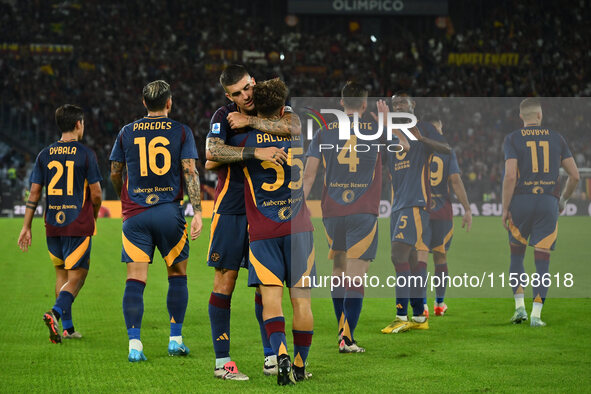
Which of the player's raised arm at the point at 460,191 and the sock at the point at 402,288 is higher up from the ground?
the player's raised arm at the point at 460,191

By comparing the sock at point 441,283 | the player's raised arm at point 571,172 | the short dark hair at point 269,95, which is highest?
the short dark hair at point 269,95

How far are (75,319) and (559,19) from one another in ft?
131

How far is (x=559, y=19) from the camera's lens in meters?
Result: 43.7

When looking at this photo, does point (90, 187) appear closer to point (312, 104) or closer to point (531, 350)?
point (312, 104)

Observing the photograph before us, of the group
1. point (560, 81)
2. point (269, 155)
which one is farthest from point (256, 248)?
point (560, 81)

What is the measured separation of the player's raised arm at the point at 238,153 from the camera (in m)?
5.56

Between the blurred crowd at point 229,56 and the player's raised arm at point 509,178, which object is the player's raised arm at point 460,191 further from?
the blurred crowd at point 229,56

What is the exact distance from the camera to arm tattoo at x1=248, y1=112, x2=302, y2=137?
5672 mm

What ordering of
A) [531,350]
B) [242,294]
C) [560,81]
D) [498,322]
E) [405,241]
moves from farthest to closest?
[560,81] → [242,294] → [498,322] → [405,241] → [531,350]

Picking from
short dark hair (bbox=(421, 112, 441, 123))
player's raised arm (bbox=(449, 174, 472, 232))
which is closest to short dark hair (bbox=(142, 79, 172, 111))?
short dark hair (bbox=(421, 112, 441, 123))

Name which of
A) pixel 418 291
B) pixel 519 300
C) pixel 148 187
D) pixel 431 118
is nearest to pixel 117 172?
pixel 148 187

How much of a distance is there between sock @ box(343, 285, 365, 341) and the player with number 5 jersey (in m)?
1.42

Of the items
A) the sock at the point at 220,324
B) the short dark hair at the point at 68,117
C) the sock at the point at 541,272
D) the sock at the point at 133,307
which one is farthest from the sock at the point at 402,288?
the short dark hair at the point at 68,117

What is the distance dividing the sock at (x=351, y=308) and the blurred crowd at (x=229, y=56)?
82.7ft
